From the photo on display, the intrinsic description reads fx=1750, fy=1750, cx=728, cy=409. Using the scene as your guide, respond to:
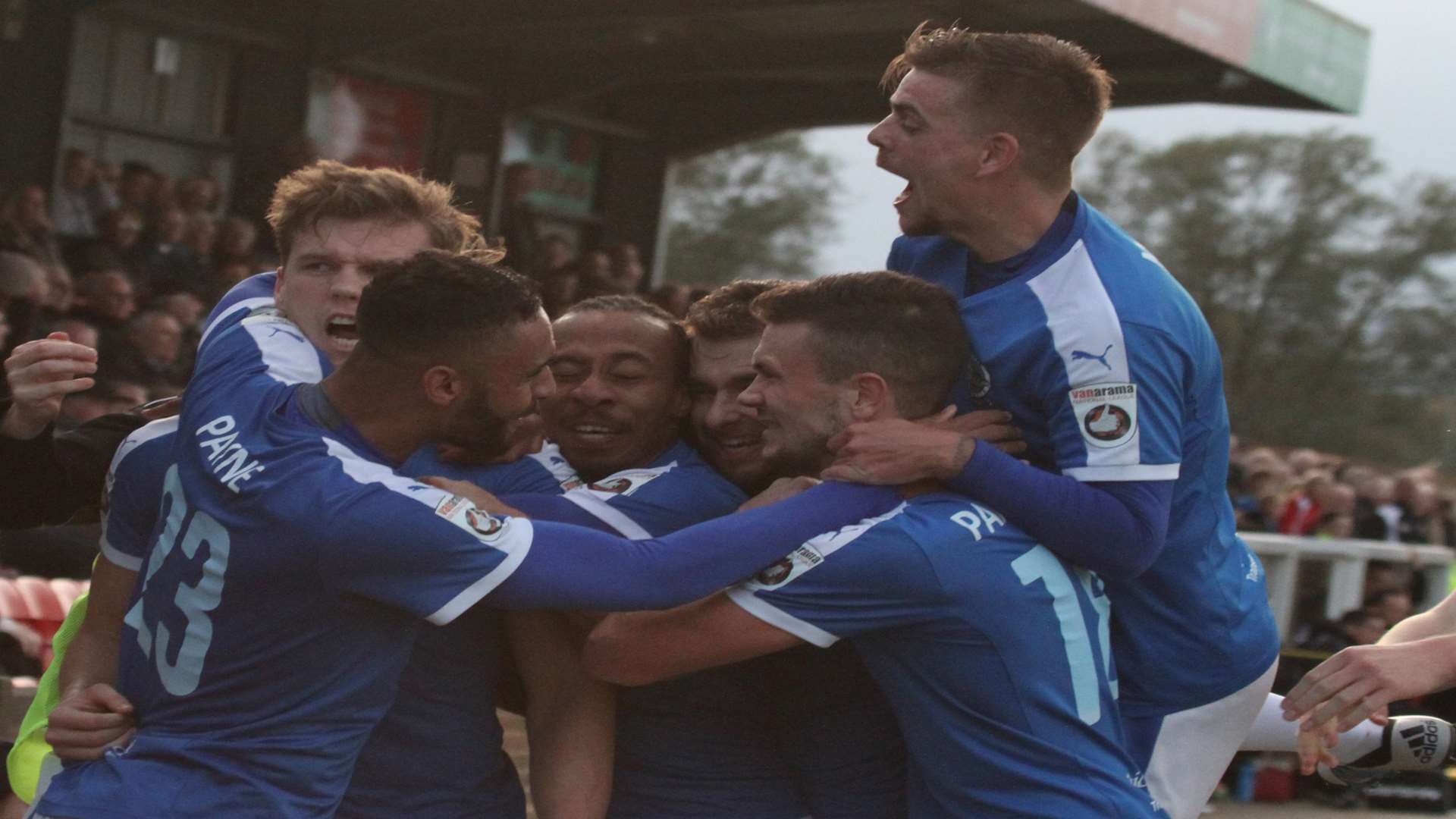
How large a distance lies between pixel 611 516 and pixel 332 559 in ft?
2.00

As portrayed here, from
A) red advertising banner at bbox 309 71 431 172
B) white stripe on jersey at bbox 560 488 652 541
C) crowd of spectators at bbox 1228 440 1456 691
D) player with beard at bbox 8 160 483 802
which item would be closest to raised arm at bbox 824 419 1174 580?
white stripe on jersey at bbox 560 488 652 541

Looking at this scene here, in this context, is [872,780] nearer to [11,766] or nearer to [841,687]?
[841,687]

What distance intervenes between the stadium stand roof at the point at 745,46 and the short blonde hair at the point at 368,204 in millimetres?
9722

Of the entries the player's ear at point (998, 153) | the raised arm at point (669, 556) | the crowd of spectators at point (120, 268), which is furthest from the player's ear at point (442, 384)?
the crowd of spectators at point (120, 268)

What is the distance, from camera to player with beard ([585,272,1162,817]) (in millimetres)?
2848

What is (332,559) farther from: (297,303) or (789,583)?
(297,303)

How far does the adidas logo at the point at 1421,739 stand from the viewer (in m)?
3.89

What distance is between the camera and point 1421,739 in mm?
3895

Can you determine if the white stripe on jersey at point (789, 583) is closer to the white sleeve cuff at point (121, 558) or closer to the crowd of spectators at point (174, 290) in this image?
the white sleeve cuff at point (121, 558)

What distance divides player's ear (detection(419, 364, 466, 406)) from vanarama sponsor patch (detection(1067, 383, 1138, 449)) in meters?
1.05

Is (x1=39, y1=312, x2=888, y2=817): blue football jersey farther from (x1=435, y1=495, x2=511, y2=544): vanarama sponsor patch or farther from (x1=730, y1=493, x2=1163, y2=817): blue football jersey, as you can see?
(x1=730, y1=493, x2=1163, y2=817): blue football jersey

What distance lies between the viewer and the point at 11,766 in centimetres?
337

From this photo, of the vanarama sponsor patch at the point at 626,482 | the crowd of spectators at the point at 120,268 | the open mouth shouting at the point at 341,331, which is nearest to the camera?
the vanarama sponsor patch at the point at 626,482

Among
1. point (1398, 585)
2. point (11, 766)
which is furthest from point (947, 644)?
point (1398, 585)
